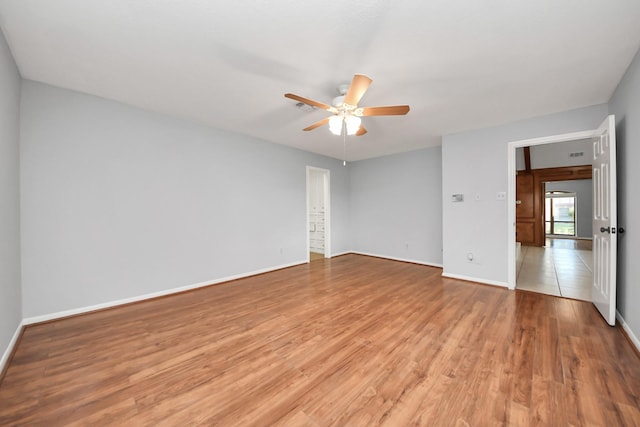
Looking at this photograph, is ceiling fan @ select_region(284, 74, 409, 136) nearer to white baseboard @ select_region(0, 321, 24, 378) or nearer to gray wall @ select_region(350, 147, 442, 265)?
white baseboard @ select_region(0, 321, 24, 378)

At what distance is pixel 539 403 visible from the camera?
1533 mm

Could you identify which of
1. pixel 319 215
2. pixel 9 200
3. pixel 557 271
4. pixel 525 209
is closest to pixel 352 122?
pixel 9 200

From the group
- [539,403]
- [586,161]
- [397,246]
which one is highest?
[586,161]

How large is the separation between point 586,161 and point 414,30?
7.80 metres

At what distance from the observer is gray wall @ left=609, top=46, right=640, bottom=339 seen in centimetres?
217

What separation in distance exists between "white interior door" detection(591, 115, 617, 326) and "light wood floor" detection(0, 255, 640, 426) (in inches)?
9.0

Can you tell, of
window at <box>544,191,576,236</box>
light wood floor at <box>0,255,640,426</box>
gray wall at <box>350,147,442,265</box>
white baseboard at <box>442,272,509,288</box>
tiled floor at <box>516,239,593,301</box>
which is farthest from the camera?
window at <box>544,191,576,236</box>

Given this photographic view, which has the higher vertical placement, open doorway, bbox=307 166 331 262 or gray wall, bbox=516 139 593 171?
gray wall, bbox=516 139 593 171

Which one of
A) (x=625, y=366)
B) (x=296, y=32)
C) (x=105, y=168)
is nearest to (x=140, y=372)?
(x=105, y=168)

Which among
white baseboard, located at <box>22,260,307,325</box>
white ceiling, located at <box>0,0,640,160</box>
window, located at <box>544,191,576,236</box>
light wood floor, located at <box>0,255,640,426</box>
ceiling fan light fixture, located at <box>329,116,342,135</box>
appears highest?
white ceiling, located at <box>0,0,640,160</box>

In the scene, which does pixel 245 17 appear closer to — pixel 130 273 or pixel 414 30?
pixel 414 30

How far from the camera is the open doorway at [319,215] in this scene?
6117mm

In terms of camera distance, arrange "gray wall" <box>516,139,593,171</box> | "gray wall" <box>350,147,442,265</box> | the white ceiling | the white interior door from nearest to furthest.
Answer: the white ceiling, the white interior door, "gray wall" <box>350,147,442,265</box>, "gray wall" <box>516,139,593,171</box>

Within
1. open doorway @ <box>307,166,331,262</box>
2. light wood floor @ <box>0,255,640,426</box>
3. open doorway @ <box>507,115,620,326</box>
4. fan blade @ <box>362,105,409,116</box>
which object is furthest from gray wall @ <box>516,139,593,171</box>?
fan blade @ <box>362,105,409,116</box>
